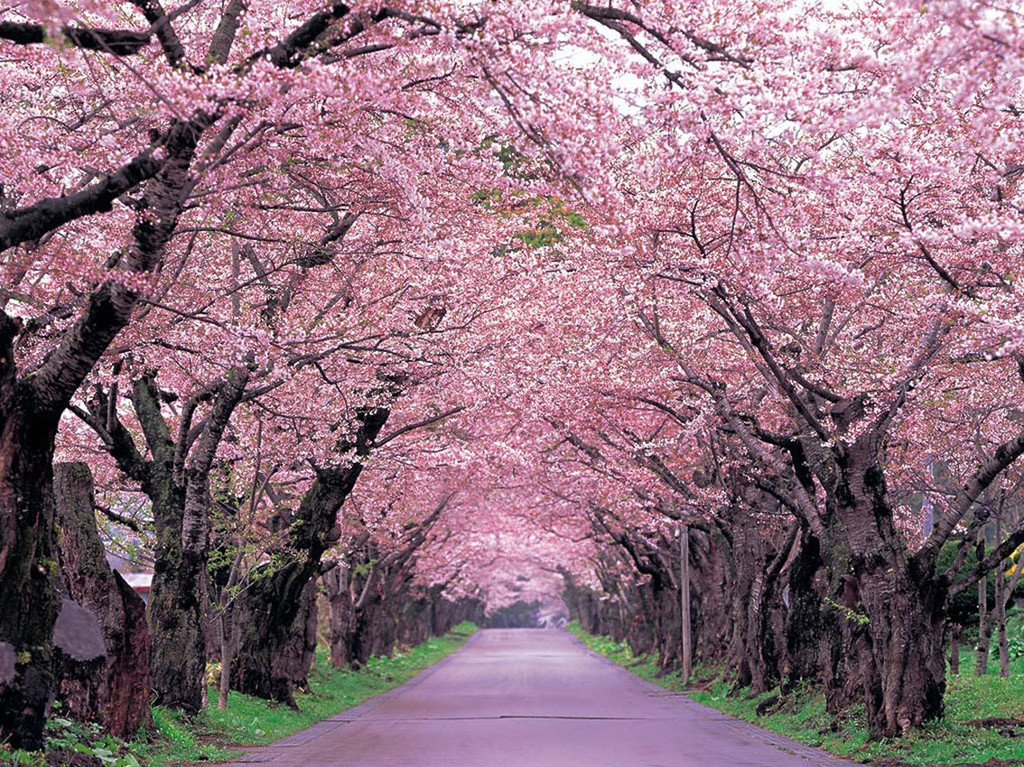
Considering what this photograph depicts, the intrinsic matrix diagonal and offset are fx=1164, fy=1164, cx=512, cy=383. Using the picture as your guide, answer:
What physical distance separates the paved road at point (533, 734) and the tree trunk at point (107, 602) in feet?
5.73

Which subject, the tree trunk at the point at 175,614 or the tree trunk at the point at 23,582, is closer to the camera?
the tree trunk at the point at 23,582

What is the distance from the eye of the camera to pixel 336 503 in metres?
23.3

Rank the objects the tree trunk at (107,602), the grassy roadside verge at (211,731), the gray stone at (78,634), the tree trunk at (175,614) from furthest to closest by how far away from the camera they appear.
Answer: the tree trunk at (175,614) → the tree trunk at (107,602) → the gray stone at (78,634) → the grassy roadside verge at (211,731)

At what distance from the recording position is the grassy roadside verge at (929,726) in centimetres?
1507

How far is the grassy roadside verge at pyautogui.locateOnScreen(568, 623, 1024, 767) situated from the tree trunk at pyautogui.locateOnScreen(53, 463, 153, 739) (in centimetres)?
968

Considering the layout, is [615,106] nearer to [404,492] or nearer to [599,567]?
[404,492]

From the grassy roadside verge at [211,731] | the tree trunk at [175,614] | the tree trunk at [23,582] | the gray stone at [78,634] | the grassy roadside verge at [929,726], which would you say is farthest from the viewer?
the tree trunk at [175,614]

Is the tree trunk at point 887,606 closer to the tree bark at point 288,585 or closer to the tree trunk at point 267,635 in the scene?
the tree bark at point 288,585

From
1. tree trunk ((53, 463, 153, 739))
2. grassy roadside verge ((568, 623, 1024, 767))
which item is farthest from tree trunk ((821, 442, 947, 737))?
tree trunk ((53, 463, 153, 739))

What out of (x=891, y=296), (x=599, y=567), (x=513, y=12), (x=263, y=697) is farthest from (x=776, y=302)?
(x=599, y=567)

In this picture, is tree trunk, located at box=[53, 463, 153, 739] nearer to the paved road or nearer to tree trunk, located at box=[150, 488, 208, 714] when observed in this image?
the paved road

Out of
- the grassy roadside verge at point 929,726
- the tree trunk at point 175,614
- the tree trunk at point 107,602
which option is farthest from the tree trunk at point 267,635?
the grassy roadside verge at point 929,726

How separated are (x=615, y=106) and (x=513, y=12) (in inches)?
56.9

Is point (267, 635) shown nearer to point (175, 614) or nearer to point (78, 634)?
point (175, 614)
